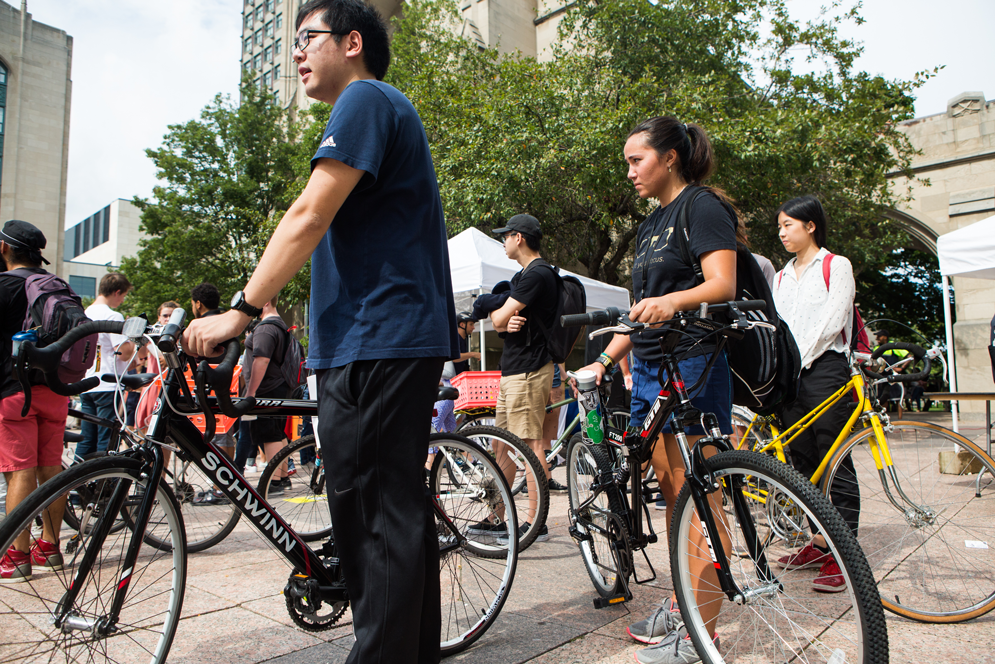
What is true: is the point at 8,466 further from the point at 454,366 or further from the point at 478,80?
the point at 478,80

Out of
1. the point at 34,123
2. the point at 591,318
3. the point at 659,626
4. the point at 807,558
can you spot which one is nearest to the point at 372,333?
the point at 591,318

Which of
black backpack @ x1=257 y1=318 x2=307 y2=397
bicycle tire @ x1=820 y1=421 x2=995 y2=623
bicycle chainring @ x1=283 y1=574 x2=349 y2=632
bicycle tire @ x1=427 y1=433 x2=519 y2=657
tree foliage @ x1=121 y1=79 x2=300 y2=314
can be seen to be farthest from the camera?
tree foliage @ x1=121 y1=79 x2=300 y2=314

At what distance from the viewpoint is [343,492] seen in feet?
5.60

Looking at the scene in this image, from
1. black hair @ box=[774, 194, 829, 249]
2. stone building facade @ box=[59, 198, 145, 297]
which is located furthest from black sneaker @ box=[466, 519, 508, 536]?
stone building facade @ box=[59, 198, 145, 297]

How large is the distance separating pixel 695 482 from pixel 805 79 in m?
16.1

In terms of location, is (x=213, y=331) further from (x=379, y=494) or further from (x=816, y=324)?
(x=816, y=324)

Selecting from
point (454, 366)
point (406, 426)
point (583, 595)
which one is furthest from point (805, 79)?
point (406, 426)

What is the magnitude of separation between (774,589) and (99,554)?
1985mm

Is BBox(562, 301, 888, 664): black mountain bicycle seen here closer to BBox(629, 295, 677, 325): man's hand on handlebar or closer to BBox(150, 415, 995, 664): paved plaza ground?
BBox(629, 295, 677, 325): man's hand on handlebar

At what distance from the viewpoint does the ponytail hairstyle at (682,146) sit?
2.49 meters

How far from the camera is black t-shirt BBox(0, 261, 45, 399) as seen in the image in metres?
3.53

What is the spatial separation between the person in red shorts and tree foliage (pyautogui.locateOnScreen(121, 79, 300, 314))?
2375 centimetres

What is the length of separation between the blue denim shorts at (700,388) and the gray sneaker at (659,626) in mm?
691

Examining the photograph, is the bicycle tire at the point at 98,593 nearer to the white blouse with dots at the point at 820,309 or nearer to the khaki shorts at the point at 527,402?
the khaki shorts at the point at 527,402
